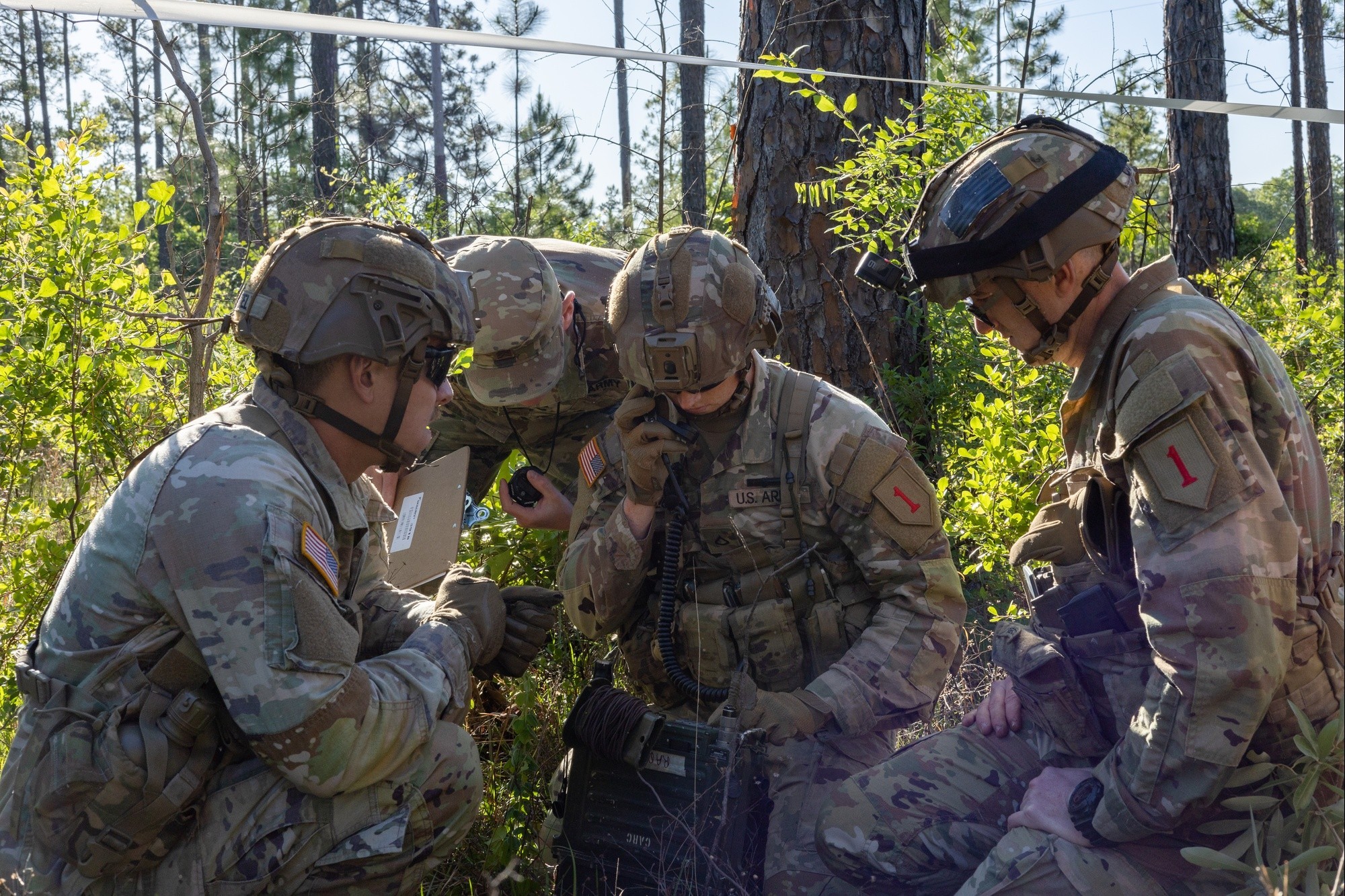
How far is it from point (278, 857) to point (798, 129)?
443cm

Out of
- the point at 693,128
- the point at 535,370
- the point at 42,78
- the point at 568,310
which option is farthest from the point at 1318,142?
the point at 42,78

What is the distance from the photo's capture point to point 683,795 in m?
3.13

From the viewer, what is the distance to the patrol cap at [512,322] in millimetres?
4363

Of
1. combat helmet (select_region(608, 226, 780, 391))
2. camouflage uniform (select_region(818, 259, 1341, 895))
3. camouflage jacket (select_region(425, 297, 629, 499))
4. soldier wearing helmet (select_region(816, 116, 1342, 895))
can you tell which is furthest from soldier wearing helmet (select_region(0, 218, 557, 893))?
camouflage jacket (select_region(425, 297, 629, 499))

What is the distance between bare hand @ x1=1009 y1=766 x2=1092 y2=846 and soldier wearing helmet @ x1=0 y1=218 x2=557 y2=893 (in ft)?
4.88

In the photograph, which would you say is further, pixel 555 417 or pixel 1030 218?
pixel 555 417

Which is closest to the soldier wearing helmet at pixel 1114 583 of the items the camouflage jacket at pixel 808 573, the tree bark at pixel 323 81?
the camouflage jacket at pixel 808 573

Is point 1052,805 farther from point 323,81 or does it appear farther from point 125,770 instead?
point 323,81

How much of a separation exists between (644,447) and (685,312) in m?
0.46

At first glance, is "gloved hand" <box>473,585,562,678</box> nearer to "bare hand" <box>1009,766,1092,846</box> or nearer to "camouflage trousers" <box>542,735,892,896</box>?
"camouflage trousers" <box>542,735,892,896</box>

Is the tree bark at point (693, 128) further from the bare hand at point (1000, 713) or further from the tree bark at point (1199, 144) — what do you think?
the bare hand at point (1000, 713)

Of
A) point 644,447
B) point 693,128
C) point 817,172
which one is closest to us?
point 644,447

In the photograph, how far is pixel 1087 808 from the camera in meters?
2.49

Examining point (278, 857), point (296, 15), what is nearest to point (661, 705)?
point (278, 857)
